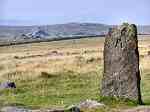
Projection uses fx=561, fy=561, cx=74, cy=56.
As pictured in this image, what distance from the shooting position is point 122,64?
68.4 feet

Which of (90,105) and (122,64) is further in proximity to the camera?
(122,64)

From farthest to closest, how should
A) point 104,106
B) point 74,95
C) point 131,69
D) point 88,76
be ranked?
point 88,76 < point 74,95 < point 131,69 < point 104,106

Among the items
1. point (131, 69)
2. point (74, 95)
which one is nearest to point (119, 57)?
point (131, 69)

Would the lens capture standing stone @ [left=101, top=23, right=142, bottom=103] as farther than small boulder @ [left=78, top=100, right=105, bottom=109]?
Yes

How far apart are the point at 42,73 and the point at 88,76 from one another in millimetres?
3126

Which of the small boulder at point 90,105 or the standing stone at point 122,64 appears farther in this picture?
the standing stone at point 122,64

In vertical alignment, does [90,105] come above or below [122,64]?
below

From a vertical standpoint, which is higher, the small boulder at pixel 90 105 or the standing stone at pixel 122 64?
the standing stone at pixel 122 64

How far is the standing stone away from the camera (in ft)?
67.7

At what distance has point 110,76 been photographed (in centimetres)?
2112

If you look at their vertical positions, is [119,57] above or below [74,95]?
above

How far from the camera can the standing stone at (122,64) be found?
20641mm

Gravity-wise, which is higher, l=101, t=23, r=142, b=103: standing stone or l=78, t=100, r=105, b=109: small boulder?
l=101, t=23, r=142, b=103: standing stone

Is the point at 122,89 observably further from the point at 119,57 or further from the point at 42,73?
the point at 42,73
